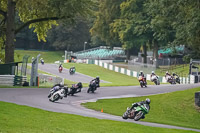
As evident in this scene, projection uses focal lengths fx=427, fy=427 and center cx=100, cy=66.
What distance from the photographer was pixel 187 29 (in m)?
28.9

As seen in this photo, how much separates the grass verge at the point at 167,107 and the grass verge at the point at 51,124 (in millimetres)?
5435

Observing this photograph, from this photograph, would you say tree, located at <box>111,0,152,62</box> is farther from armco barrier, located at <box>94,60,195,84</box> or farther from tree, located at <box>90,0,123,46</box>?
armco barrier, located at <box>94,60,195,84</box>

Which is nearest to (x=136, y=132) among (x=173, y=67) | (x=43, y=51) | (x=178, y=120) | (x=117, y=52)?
(x=178, y=120)

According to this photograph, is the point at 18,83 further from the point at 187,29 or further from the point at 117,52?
the point at 117,52

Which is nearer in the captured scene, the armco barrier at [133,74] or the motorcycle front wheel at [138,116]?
the motorcycle front wheel at [138,116]

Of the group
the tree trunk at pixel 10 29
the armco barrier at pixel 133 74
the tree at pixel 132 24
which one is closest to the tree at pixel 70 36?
the armco barrier at pixel 133 74

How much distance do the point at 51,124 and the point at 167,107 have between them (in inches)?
462

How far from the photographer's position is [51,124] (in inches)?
560

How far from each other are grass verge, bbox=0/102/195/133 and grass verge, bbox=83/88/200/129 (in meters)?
5.43

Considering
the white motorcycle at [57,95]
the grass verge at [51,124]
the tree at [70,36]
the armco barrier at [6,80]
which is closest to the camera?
the grass verge at [51,124]

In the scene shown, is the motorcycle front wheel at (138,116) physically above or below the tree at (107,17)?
below

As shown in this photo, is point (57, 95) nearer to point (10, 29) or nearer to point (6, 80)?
point (6, 80)

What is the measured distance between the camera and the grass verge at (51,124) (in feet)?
43.0

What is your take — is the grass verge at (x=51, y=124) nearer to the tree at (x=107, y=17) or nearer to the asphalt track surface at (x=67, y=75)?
the asphalt track surface at (x=67, y=75)
